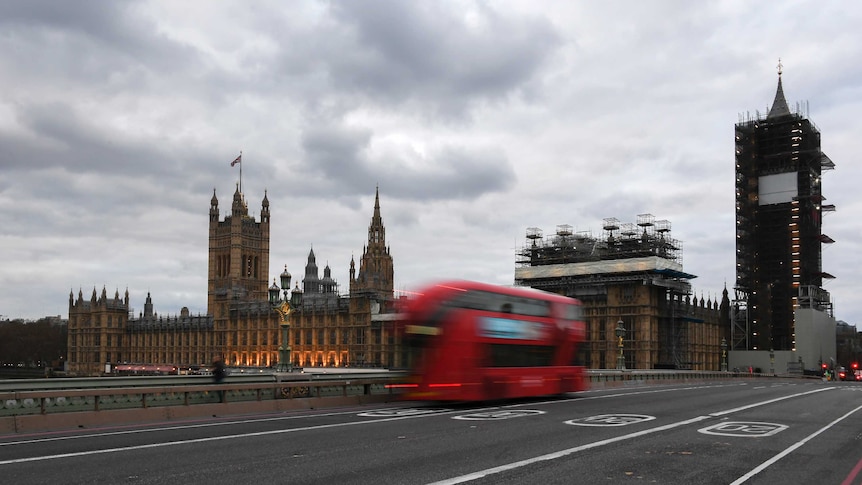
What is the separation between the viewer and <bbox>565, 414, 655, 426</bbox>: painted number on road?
67.5ft

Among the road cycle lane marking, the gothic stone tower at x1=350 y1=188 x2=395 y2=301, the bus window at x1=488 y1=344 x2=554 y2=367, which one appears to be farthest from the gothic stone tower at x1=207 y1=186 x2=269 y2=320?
the road cycle lane marking

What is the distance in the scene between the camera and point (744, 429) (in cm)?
2005

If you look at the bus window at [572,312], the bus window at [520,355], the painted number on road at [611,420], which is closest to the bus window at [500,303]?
the bus window at [520,355]

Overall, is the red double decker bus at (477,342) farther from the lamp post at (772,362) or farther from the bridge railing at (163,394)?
the lamp post at (772,362)

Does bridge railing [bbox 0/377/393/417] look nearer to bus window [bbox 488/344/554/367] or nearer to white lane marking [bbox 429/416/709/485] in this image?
bus window [bbox 488/344/554/367]

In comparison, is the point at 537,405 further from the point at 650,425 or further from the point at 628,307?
the point at 628,307

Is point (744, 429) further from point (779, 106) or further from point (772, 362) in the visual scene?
point (779, 106)

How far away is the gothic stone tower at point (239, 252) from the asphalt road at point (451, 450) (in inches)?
6477

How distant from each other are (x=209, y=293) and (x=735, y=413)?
174 metres

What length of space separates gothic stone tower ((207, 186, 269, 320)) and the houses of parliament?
24 cm

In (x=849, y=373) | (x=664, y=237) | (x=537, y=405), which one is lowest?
(x=849, y=373)

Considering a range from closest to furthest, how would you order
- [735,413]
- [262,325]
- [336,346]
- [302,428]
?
[302,428] < [735,413] < [336,346] < [262,325]

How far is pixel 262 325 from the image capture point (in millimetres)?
133875

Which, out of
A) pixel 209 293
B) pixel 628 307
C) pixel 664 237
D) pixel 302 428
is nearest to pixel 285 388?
pixel 302 428
